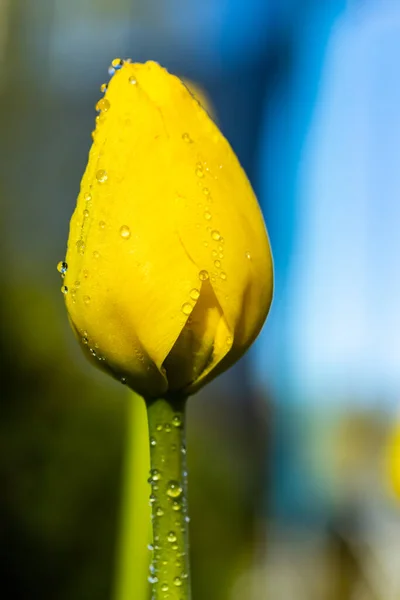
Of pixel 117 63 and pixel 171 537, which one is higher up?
pixel 117 63

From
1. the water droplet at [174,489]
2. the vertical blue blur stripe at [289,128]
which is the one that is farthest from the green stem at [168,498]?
the vertical blue blur stripe at [289,128]

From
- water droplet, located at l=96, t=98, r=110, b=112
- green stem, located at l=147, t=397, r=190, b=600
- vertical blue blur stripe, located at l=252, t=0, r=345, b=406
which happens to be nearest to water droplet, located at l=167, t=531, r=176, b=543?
green stem, located at l=147, t=397, r=190, b=600

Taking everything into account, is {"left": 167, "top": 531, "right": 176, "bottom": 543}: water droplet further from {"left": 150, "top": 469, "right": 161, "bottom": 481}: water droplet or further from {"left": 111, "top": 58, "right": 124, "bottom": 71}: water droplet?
{"left": 111, "top": 58, "right": 124, "bottom": 71}: water droplet

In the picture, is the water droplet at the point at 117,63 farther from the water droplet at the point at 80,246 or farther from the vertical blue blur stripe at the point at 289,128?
the vertical blue blur stripe at the point at 289,128

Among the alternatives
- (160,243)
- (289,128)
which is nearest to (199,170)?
(160,243)

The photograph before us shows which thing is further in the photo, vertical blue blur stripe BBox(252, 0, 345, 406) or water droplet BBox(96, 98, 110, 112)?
vertical blue blur stripe BBox(252, 0, 345, 406)

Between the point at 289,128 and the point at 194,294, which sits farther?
the point at 289,128

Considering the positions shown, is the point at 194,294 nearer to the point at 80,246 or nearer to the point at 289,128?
the point at 80,246
